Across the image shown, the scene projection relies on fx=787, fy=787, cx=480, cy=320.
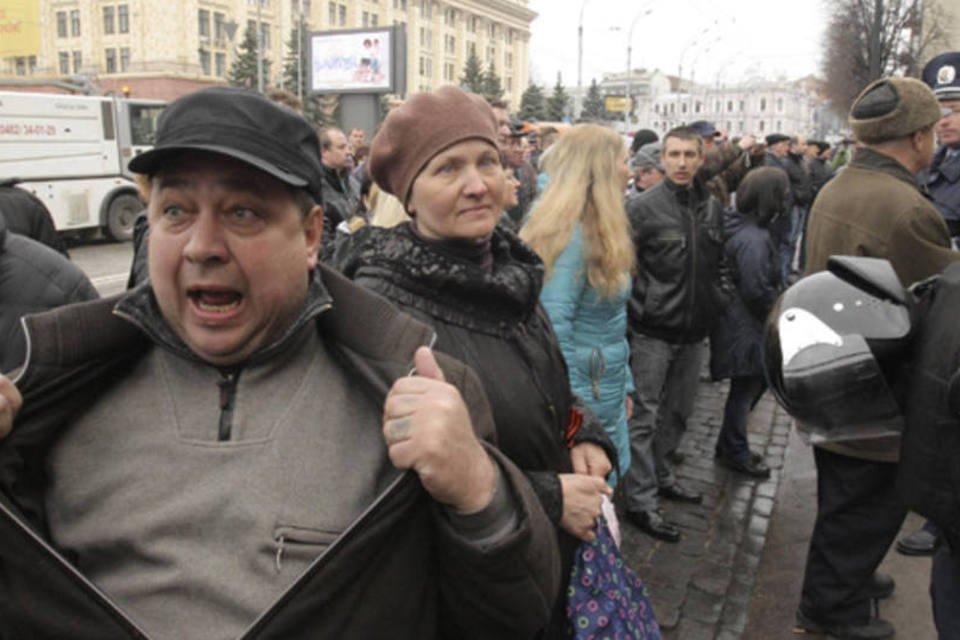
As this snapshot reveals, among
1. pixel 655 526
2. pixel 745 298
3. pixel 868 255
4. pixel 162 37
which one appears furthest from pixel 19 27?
pixel 162 37

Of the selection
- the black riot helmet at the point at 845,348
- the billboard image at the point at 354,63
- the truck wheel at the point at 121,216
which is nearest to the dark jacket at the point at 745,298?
the black riot helmet at the point at 845,348

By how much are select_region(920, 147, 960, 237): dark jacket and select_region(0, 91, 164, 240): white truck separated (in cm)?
1546

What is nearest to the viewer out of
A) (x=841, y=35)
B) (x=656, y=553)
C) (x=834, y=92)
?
(x=656, y=553)

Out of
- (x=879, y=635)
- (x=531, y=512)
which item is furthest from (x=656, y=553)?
(x=531, y=512)

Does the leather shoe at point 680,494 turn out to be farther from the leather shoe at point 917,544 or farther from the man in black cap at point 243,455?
the man in black cap at point 243,455

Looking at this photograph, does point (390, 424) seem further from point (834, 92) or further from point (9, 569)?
point (834, 92)

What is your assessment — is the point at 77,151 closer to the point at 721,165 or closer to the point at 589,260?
the point at 721,165

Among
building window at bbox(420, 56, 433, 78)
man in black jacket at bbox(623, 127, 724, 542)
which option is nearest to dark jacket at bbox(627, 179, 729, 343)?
man in black jacket at bbox(623, 127, 724, 542)

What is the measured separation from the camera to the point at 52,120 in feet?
55.3

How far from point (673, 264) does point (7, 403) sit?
3629mm

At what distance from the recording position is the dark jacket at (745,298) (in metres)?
4.91

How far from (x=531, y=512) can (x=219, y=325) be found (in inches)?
23.8

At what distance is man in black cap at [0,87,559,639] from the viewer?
1.19 m

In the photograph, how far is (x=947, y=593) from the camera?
7.84 ft
